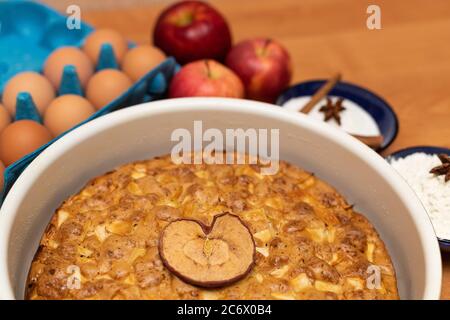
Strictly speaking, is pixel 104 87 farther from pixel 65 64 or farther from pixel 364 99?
pixel 364 99

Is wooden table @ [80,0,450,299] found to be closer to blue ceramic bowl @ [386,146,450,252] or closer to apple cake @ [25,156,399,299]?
blue ceramic bowl @ [386,146,450,252]

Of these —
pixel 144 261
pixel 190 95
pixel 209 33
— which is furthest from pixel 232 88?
pixel 144 261

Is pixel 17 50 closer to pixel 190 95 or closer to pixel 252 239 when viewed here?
pixel 190 95

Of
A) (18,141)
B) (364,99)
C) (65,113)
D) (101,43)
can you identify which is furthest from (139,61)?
(364,99)

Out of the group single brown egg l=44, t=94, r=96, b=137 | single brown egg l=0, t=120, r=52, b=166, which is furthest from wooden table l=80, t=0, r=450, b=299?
single brown egg l=0, t=120, r=52, b=166

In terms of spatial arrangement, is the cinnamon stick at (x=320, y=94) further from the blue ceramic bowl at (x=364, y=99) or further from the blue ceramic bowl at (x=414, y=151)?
the blue ceramic bowl at (x=414, y=151)
